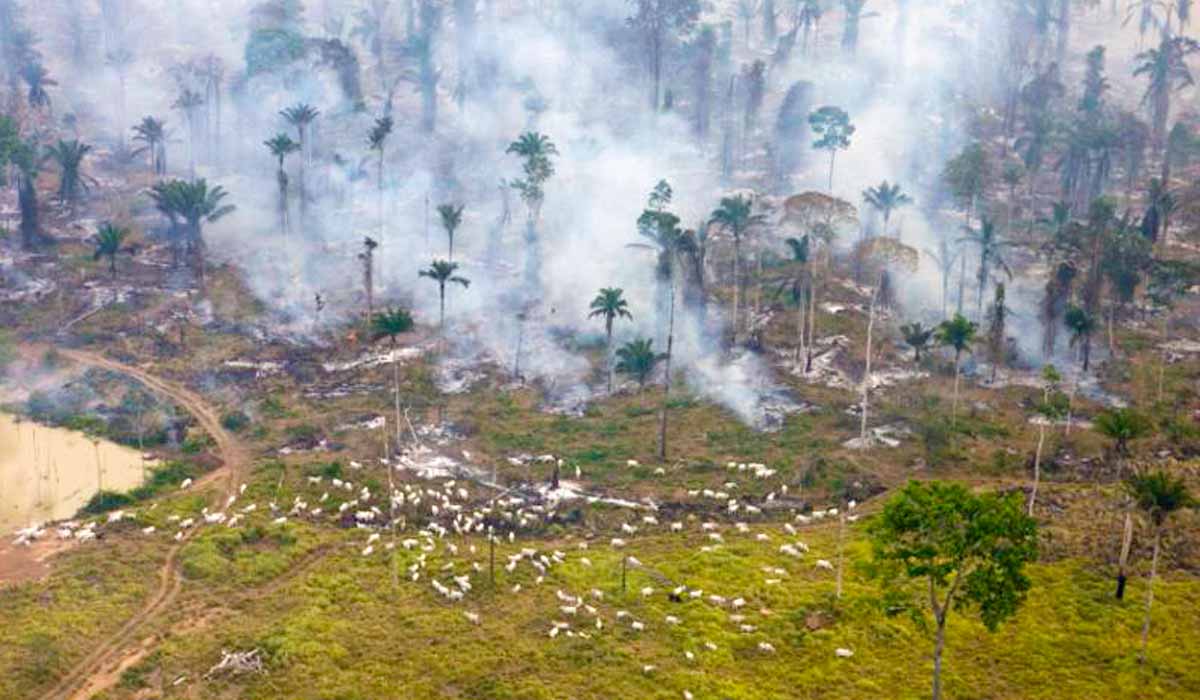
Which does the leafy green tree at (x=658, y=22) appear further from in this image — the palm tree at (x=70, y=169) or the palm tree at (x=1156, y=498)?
the palm tree at (x=1156, y=498)

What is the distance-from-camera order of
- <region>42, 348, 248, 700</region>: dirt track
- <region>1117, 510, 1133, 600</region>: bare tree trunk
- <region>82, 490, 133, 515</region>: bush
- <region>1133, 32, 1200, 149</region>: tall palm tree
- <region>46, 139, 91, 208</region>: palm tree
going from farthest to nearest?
<region>1133, 32, 1200, 149</region>: tall palm tree, <region>46, 139, 91, 208</region>: palm tree, <region>82, 490, 133, 515</region>: bush, <region>1117, 510, 1133, 600</region>: bare tree trunk, <region>42, 348, 248, 700</region>: dirt track

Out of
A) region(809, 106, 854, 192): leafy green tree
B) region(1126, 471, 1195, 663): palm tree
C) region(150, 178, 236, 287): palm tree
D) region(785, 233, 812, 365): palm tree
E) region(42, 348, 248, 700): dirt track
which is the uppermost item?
region(809, 106, 854, 192): leafy green tree

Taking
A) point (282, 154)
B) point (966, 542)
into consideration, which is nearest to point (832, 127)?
point (282, 154)

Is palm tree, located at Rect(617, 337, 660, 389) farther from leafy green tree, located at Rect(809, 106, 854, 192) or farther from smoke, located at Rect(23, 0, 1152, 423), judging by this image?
leafy green tree, located at Rect(809, 106, 854, 192)

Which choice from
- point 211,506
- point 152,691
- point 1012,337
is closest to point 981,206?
point 1012,337

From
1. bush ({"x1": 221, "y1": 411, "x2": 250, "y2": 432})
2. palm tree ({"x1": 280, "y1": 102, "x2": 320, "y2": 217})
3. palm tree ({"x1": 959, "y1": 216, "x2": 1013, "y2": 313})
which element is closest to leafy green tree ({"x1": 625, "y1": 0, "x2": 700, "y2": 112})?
palm tree ({"x1": 280, "y1": 102, "x2": 320, "y2": 217})

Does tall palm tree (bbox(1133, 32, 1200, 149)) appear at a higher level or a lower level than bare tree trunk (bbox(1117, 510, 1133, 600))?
higher

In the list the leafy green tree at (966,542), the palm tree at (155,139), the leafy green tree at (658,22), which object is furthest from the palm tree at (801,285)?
the palm tree at (155,139)

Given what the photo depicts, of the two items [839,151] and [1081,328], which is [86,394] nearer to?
[1081,328]
